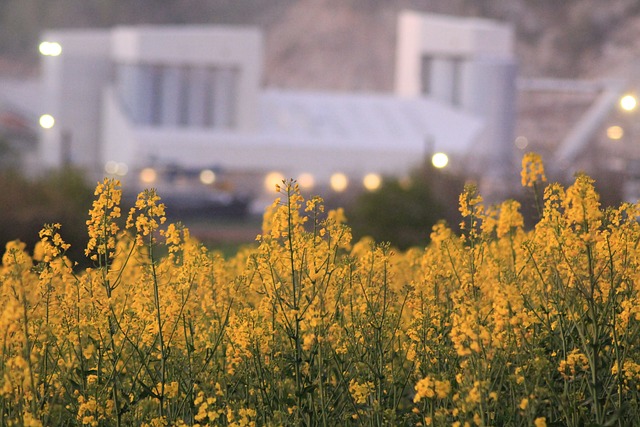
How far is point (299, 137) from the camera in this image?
42.5 metres

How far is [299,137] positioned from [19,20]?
A: 58.9m

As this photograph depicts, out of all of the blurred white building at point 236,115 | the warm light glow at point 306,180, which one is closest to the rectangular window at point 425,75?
the blurred white building at point 236,115

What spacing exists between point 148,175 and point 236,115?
24.2ft

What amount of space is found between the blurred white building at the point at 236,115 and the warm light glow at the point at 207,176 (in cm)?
14

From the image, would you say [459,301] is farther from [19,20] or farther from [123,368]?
[19,20]

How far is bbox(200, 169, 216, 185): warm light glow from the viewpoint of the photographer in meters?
39.1

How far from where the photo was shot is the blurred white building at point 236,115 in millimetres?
41531

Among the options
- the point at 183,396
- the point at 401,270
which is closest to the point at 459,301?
the point at 183,396

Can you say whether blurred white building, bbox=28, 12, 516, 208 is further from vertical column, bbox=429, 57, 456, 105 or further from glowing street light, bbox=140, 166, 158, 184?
vertical column, bbox=429, 57, 456, 105

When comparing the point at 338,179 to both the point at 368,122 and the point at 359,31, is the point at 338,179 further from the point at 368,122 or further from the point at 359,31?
the point at 359,31

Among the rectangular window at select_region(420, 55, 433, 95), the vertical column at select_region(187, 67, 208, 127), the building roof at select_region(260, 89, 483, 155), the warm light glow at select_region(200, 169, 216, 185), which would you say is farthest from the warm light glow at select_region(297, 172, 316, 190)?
the rectangular window at select_region(420, 55, 433, 95)

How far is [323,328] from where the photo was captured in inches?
193

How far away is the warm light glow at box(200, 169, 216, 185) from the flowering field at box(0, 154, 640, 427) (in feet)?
110

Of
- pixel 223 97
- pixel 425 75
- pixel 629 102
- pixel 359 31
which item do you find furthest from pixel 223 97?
pixel 359 31
